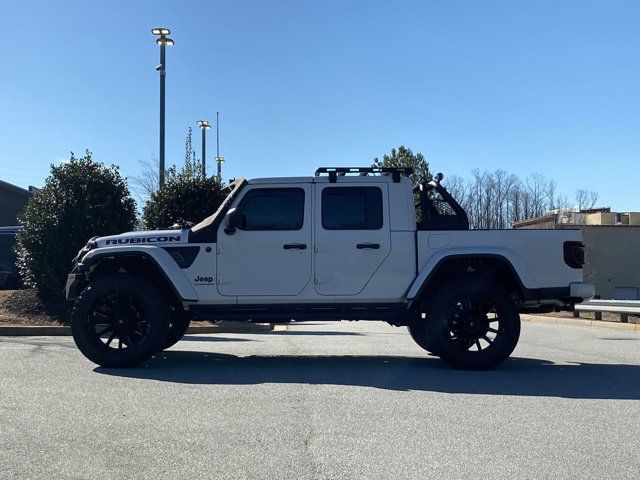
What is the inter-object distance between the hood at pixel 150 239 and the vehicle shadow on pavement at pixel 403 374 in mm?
1452

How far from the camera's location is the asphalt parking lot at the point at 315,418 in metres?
4.32

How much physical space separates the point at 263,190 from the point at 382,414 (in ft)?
11.2

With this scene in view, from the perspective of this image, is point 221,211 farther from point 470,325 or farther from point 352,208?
point 470,325

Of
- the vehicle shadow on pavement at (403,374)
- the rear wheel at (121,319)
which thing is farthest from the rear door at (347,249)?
the rear wheel at (121,319)

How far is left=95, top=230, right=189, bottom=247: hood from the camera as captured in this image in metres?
7.91

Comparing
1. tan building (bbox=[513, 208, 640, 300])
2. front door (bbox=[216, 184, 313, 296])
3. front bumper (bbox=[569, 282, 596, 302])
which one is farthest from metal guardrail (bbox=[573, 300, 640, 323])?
tan building (bbox=[513, 208, 640, 300])

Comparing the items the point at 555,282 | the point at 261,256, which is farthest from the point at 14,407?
the point at 555,282

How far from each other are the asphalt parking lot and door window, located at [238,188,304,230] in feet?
5.51

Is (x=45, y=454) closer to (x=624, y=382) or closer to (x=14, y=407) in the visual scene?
(x=14, y=407)

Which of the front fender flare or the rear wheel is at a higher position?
the front fender flare

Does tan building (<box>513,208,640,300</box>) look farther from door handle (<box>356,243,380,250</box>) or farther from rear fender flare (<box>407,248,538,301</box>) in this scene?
door handle (<box>356,243,380,250</box>)

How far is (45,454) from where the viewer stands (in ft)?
14.8

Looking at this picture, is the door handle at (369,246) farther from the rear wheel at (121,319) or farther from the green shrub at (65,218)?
the green shrub at (65,218)

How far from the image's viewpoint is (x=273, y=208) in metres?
8.02
